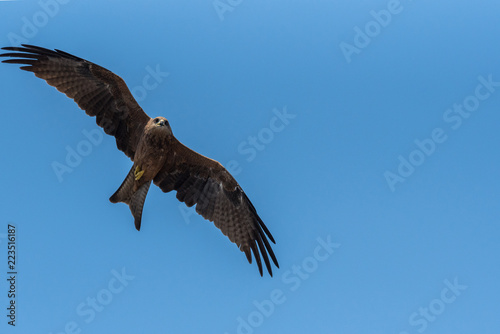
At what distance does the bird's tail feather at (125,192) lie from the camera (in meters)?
11.4

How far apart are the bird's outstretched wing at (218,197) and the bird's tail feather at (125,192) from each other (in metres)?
0.60

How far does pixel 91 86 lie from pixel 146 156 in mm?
1625

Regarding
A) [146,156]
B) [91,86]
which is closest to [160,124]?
[146,156]

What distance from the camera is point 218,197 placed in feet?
39.7

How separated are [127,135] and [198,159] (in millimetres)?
1415

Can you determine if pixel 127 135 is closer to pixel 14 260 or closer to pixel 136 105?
pixel 136 105

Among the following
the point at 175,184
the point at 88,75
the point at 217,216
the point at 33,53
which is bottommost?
the point at 217,216

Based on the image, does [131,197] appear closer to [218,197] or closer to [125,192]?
[125,192]

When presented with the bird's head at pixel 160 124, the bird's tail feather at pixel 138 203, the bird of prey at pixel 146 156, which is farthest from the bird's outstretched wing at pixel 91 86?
the bird's tail feather at pixel 138 203

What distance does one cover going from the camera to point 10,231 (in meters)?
11.1

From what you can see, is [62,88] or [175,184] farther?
[175,184]

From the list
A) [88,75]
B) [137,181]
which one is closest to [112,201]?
[137,181]

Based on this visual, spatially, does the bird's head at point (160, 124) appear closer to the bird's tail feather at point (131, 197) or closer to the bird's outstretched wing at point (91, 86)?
the bird's outstretched wing at point (91, 86)

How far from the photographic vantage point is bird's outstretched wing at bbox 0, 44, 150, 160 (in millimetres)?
10898
